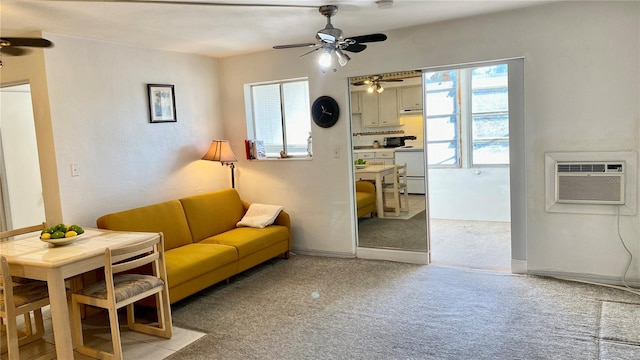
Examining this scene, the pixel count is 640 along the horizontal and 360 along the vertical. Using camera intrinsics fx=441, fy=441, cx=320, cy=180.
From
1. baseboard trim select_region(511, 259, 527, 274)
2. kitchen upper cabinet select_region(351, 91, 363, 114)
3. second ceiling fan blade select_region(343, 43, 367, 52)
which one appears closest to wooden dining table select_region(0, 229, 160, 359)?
second ceiling fan blade select_region(343, 43, 367, 52)

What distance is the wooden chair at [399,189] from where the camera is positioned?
187 inches

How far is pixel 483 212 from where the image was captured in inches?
251

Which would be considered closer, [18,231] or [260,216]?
[18,231]

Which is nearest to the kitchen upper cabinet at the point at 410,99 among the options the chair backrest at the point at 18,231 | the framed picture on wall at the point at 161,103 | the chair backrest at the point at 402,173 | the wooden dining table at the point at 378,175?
the chair backrest at the point at 402,173

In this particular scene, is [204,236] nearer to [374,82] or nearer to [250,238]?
[250,238]

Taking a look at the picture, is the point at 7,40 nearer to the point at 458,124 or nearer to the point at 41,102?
the point at 41,102

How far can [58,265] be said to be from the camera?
2.62 metres

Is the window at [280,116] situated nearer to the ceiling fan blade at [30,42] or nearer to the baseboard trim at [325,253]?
the baseboard trim at [325,253]

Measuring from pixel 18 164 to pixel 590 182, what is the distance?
18.3 feet

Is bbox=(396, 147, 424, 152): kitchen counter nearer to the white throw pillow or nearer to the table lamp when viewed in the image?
the white throw pillow

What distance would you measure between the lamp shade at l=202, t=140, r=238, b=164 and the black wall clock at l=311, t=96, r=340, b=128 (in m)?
1.06

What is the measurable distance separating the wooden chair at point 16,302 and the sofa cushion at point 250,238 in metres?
1.64

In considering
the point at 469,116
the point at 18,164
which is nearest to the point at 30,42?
the point at 18,164

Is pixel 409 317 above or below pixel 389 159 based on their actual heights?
below
